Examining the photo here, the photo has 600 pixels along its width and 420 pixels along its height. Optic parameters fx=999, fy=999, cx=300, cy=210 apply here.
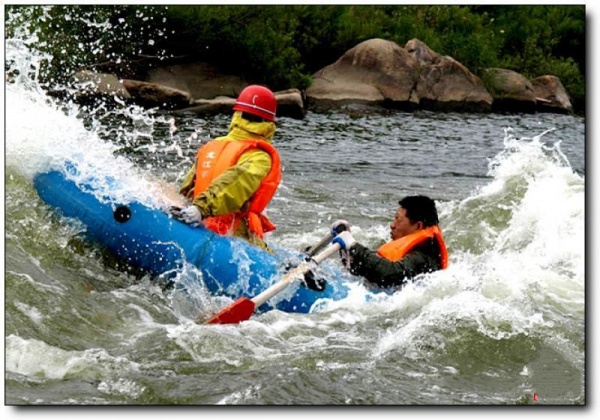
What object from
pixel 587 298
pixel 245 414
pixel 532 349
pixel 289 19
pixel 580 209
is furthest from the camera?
pixel 289 19

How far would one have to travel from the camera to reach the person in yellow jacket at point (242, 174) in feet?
17.3

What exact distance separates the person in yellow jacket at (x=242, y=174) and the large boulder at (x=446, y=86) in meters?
7.14

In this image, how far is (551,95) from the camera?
11.9m

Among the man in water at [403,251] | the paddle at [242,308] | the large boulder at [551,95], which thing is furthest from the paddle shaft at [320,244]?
the large boulder at [551,95]

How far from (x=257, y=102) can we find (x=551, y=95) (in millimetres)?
7178

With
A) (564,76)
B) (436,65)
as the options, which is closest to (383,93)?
(436,65)

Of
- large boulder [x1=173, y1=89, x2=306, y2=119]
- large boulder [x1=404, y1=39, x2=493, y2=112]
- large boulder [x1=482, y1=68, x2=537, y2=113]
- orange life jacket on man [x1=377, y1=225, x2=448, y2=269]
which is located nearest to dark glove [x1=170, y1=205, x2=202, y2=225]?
orange life jacket on man [x1=377, y1=225, x2=448, y2=269]

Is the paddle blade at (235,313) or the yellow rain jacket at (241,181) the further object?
the yellow rain jacket at (241,181)

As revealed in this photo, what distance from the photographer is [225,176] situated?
5.29 metres

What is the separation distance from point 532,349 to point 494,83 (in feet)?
28.2

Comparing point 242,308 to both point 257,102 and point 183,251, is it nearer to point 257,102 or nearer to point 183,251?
point 183,251

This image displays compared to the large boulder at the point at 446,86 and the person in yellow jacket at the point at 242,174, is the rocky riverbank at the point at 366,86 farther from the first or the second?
the person in yellow jacket at the point at 242,174

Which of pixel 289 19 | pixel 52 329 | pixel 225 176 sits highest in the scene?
pixel 289 19

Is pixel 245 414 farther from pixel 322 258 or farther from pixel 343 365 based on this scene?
pixel 322 258
